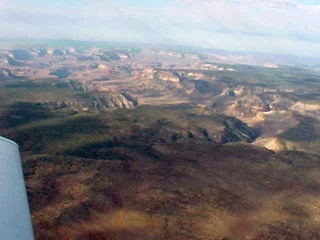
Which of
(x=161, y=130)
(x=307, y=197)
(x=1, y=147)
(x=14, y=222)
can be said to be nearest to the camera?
(x=14, y=222)

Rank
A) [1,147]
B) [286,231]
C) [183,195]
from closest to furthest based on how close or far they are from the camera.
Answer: [1,147]
[286,231]
[183,195]

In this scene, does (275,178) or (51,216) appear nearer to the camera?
(51,216)

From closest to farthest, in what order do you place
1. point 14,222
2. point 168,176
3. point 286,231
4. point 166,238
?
point 14,222, point 166,238, point 286,231, point 168,176

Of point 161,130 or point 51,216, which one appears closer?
point 51,216

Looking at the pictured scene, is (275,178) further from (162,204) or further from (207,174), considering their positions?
(162,204)

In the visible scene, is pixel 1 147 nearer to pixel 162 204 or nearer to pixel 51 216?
pixel 51 216

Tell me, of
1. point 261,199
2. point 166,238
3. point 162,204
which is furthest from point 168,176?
point 166,238

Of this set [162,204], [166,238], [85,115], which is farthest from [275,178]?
[85,115]

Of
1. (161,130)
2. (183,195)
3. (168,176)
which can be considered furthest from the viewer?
(161,130)

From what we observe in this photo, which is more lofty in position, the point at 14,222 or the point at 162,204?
the point at 14,222
